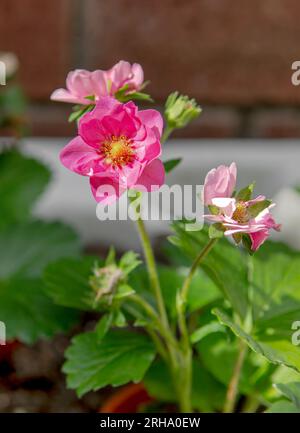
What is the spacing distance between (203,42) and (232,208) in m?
0.54

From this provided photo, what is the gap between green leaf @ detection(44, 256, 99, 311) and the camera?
1.40ft

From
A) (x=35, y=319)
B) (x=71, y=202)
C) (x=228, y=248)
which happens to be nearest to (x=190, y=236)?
(x=228, y=248)

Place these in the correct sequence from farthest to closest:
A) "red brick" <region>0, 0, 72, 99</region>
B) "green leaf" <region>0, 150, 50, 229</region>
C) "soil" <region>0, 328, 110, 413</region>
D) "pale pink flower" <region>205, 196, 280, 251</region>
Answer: "red brick" <region>0, 0, 72, 99</region> < "green leaf" <region>0, 150, 50, 229</region> < "soil" <region>0, 328, 110, 413</region> < "pale pink flower" <region>205, 196, 280, 251</region>

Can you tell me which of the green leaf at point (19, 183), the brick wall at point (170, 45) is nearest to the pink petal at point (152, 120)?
the green leaf at point (19, 183)

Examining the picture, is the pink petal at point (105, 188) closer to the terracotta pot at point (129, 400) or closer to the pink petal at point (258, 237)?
the pink petal at point (258, 237)

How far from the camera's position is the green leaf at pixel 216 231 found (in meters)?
0.30

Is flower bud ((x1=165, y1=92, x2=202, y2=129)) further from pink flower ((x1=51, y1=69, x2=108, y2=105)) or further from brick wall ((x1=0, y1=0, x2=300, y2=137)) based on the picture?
brick wall ((x1=0, y1=0, x2=300, y2=137))

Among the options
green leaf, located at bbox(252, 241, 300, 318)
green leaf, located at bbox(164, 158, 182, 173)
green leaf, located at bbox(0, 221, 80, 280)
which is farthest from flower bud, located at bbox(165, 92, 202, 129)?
green leaf, located at bbox(0, 221, 80, 280)

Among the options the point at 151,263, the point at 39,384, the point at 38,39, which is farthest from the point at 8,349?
the point at 38,39

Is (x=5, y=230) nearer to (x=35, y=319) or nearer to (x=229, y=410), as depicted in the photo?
(x=35, y=319)

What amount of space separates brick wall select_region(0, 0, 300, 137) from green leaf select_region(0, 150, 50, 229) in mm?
207

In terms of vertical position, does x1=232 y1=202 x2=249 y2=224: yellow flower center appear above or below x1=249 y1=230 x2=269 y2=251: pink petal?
above

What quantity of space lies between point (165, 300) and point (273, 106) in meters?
0.46

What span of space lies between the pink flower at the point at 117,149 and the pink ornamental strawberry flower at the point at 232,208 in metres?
0.03
